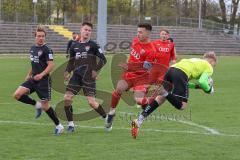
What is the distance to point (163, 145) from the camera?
862cm

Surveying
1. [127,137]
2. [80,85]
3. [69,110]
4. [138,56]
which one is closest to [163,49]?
[138,56]

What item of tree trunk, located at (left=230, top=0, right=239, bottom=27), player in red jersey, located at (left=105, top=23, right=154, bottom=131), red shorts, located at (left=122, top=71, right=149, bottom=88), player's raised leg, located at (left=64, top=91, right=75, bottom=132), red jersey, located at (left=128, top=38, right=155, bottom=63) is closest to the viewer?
player's raised leg, located at (left=64, top=91, right=75, bottom=132)

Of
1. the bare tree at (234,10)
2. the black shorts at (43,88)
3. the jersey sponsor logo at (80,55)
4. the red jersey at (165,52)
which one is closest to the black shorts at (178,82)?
the jersey sponsor logo at (80,55)

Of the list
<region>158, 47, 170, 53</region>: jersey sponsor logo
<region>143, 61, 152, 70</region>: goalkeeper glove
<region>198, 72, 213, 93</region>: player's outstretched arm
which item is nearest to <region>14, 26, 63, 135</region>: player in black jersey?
<region>143, 61, 152, 70</region>: goalkeeper glove

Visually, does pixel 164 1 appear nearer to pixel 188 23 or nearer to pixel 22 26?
pixel 188 23

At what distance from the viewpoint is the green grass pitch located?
25.8 feet

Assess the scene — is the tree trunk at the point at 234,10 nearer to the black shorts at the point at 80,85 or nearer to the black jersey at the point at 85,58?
the black jersey at the point at 85,58

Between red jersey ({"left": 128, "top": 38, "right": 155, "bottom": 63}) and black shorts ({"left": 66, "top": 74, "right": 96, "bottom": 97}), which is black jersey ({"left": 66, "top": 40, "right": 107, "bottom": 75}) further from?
red jersey ({"left": 128, "top": 38, "right": 155, "bottom": 63})

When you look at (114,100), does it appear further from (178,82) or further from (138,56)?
(178,82)

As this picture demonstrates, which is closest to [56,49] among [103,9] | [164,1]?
[103,9]

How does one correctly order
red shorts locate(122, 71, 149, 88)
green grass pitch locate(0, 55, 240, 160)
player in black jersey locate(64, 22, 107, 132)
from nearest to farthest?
1. green grass pitch locate(0, 55, 240, 160)
2. player in black jersey locate(64, 22, 107, 132)
3. red shorts locate(122, 71, 149, 88)

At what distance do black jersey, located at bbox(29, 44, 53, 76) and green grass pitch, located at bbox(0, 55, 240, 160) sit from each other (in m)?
1.10

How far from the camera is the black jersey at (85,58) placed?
33.0 feet

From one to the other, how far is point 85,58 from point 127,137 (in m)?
1.69
